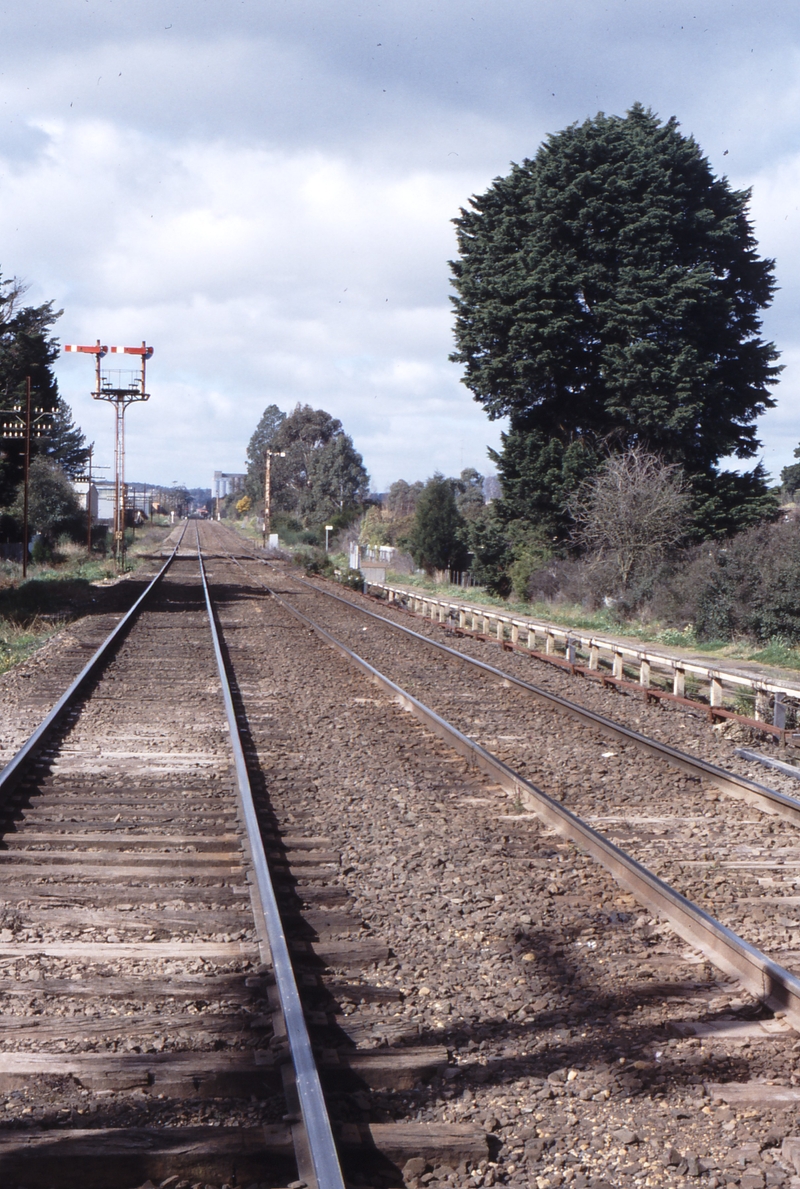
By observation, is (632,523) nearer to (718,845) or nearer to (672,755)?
(672,755)

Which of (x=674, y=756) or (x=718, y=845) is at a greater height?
(x=674, y=756)

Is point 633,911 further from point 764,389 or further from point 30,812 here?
point 764,389

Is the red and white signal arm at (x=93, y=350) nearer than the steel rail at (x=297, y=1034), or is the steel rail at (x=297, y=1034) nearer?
the steel rail at (x=297, y=1034)

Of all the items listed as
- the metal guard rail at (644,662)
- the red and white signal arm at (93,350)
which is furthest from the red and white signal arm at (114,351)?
the metal guard rail at (644,662)

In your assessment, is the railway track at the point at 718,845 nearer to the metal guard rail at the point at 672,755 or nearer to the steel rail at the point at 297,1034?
the metal guard rail at the point at 672,755

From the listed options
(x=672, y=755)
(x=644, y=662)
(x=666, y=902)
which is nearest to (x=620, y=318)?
(x=644, y=662)

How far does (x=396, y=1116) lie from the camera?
356cm

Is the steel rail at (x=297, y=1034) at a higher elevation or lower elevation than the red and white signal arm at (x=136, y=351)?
lower

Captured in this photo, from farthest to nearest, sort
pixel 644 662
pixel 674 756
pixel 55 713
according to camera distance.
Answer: pixel 644 662 → pixel 55 713 → pixel 674 756

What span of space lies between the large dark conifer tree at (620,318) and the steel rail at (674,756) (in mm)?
18911

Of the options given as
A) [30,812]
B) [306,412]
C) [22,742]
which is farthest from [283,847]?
[306,412]

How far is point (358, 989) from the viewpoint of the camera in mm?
4566

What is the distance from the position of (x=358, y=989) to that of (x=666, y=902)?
1.82 m

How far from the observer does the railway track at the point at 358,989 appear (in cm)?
335
